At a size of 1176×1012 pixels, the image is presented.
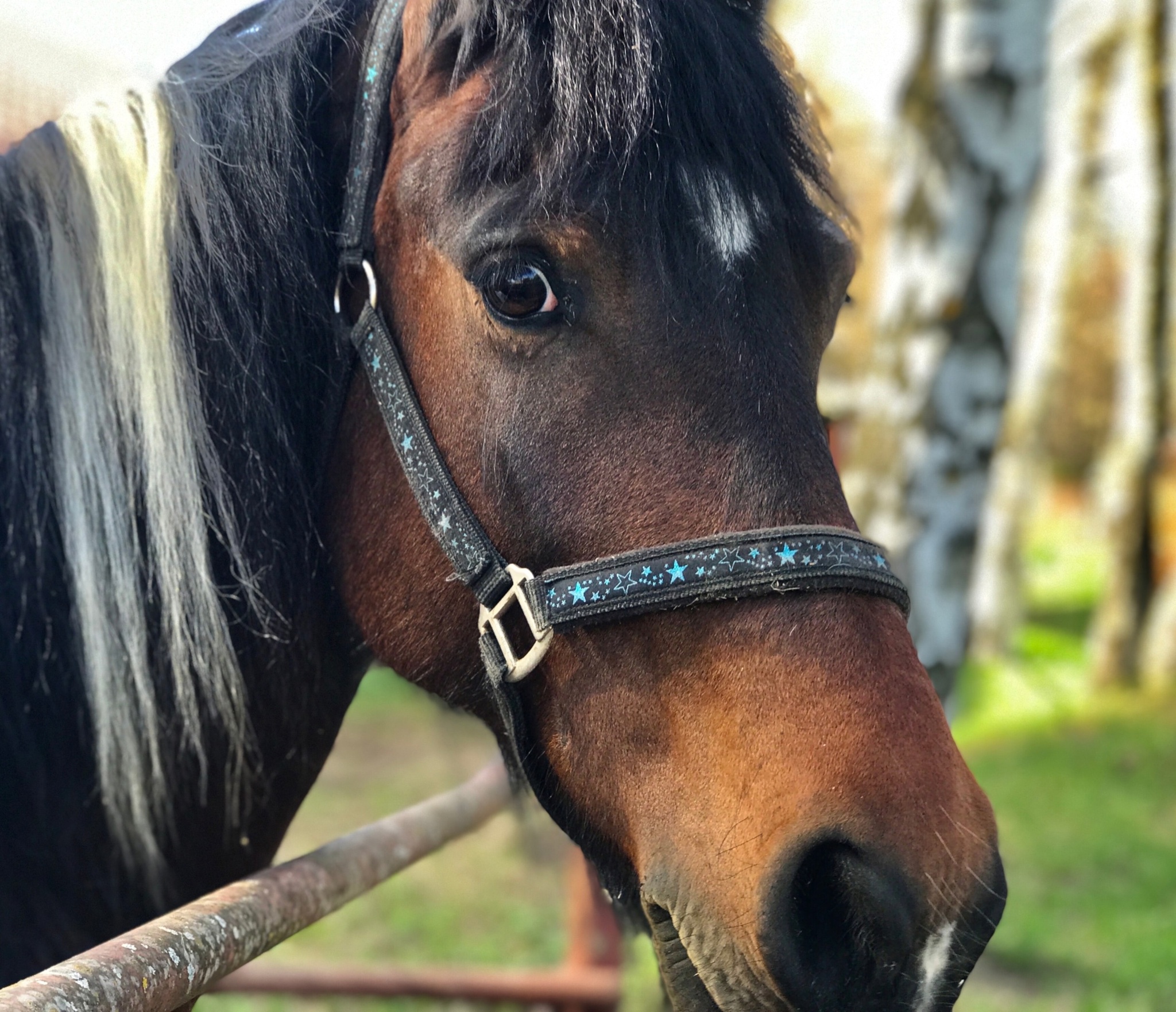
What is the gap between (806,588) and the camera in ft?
3.96

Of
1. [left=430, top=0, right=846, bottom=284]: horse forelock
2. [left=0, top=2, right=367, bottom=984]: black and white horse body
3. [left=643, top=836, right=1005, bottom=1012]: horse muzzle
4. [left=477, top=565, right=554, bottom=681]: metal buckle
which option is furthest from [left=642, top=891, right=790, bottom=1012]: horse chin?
[left=430, top=0, right=846, bottom=284]: horse forelock

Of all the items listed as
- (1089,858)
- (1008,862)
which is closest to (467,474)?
(1008,862)

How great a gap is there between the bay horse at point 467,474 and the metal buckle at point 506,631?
0.02m

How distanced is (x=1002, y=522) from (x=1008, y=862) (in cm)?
579

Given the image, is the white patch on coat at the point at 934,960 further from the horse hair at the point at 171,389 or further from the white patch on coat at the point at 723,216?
the horse hair at the point at 171,389

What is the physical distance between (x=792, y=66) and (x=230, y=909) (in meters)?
1.47

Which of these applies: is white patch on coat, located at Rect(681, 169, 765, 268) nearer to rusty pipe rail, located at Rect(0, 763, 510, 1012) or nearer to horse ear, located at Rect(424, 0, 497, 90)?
horse ear, located at Rect(424, 0, 497, 90)

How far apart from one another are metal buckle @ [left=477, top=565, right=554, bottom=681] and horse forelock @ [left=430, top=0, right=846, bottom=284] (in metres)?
0.42

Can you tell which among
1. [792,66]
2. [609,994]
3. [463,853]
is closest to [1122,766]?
[463,853]

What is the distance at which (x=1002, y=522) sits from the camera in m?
11.0

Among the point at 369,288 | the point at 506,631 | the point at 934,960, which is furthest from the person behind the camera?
the point at 369,288

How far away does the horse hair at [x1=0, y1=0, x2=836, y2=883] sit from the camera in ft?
4.52

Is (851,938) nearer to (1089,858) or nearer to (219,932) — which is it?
(219,932)

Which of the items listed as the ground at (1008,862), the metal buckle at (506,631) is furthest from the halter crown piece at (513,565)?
the ground at (1008,862)
